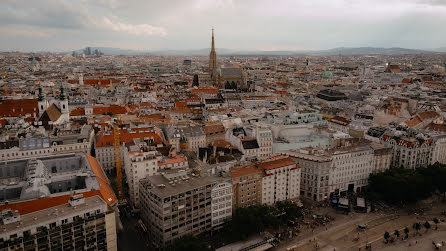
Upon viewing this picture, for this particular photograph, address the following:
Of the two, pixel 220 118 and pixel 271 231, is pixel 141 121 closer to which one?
pixel 220 118

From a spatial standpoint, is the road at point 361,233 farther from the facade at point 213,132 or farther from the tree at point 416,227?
the facade at point 213,132

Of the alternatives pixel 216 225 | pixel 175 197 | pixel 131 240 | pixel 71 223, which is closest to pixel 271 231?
pixel 216 225

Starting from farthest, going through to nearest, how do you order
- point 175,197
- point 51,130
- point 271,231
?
1. point 51,130
2. point 271,231
3. point 175,197

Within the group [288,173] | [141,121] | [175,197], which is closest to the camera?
[175,197]

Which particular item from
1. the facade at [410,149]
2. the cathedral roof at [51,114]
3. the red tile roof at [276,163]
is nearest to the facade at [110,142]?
the cathedral roof at [51,114]

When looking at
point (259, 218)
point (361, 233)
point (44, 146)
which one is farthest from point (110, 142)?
point (361, 233)

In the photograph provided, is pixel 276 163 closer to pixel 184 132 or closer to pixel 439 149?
pixel 184 132
